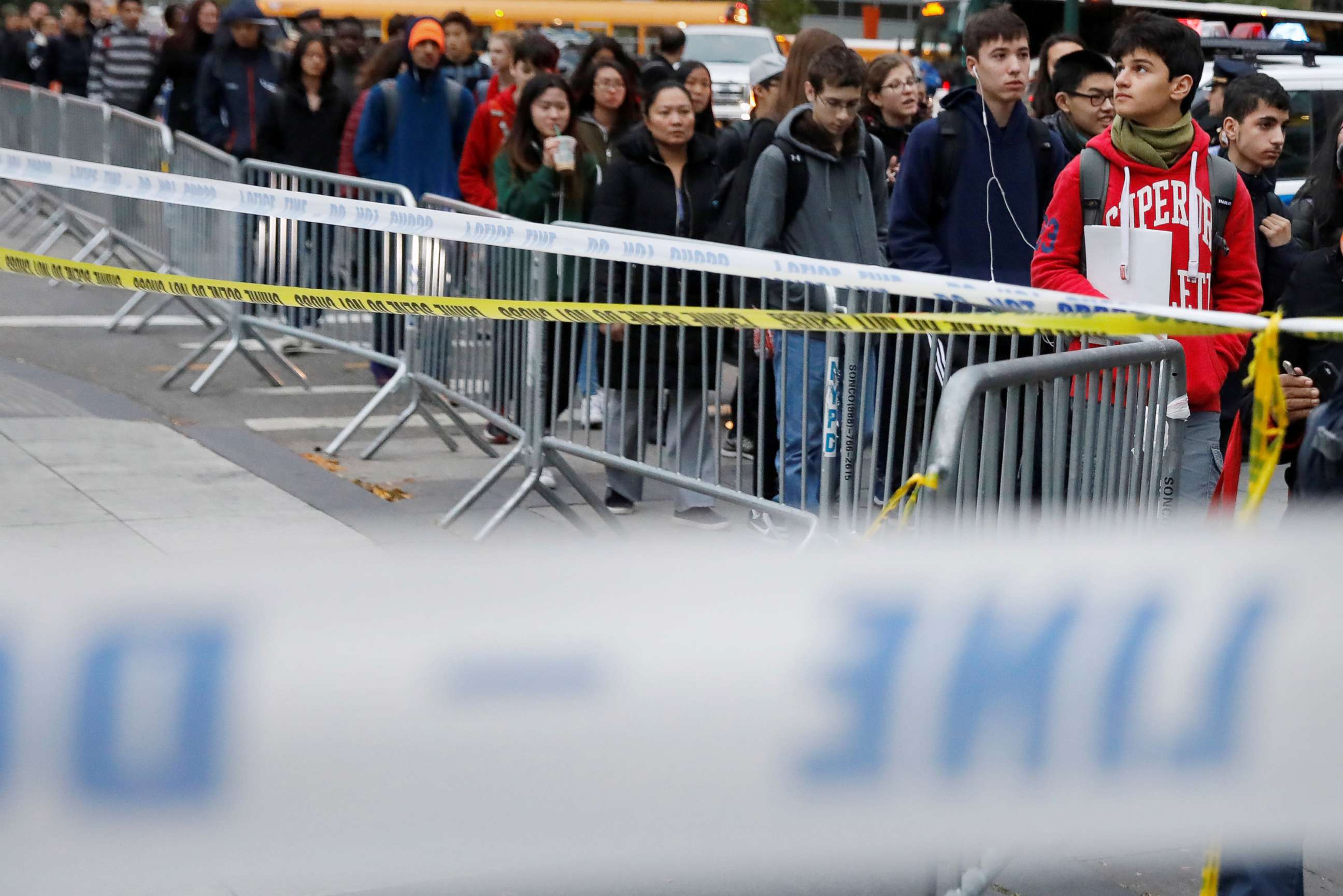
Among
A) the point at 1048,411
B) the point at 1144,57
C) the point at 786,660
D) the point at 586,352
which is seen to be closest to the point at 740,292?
the point at 586,352

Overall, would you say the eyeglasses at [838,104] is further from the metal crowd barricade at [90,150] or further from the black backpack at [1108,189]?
the metal crowd barricade at [90,150]

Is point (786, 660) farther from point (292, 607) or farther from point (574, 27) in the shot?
point (574, 27)

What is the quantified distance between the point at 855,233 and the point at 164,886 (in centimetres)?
486

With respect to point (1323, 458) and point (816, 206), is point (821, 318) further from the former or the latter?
point (816, 206)

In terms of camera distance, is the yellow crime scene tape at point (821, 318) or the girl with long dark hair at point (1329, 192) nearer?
the yellow crime scene tape at point (821, 318)

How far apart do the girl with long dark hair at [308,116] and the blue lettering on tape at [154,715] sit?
9453mm

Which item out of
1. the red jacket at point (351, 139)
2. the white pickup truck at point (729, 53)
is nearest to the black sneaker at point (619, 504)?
the red jacket at point (351, 139)

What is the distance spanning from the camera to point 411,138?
1023 cm

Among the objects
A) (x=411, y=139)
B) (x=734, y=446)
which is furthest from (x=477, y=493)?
(x=411, y=139)

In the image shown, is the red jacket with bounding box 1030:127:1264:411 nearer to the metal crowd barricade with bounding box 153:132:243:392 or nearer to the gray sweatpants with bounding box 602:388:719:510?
the gray sweatpants with bounding box 602:388:719:510

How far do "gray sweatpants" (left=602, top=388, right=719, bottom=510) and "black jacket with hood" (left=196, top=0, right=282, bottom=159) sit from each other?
570cm

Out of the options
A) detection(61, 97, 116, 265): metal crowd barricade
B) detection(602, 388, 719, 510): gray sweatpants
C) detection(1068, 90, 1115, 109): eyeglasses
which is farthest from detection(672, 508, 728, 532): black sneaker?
detection(61, 97, 116, 265): metal crowd barricade

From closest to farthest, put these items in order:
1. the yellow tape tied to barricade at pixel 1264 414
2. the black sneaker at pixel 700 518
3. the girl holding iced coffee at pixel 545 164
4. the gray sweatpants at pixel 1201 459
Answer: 1. the yellow tape tied to barricade at pixel 1264 414
2. the gray sweatpants at pixel 1201 459
3. the black sneaker at pixel 700 518
4. the girl holding iced coffee at pixel 545 164

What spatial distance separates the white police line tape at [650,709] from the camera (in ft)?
6.59
